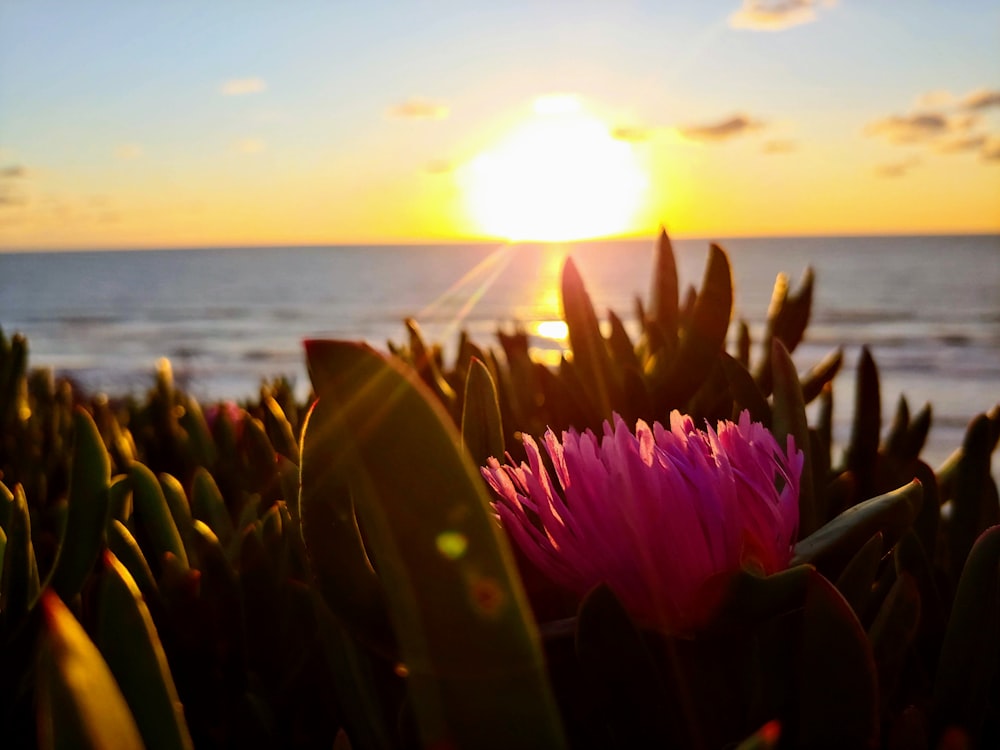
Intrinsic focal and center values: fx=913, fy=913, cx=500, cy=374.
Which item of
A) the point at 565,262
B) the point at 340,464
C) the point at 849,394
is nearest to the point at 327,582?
the point at 340,464

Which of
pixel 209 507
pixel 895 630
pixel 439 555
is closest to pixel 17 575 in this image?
pixel 209 507

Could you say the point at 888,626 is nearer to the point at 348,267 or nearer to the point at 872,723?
the point at 872,723

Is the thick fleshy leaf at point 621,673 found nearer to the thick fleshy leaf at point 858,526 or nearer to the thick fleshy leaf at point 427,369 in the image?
the thick fleshy leaf at point 858,526

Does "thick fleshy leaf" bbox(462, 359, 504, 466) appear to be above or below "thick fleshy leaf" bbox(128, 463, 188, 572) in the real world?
above

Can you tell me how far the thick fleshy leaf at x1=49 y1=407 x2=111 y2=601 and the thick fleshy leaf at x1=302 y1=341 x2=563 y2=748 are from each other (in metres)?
0.30

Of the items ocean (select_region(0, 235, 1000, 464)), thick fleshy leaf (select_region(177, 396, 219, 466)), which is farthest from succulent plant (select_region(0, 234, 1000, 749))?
ocean (select_region(0, 235, 1000, 464))

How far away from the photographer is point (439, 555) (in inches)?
11.0

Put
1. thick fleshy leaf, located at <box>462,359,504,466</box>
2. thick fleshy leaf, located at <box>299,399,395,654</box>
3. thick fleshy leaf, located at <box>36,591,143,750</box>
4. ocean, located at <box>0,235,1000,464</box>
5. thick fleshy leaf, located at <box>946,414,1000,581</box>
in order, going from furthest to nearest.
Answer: ocean, located at <box>0,235,1000,464</box>
thick fleshy leaf, located at <box>946,414,1000,581</box>
thick fleshy leaf, located at <box>462,359,504,466</box>
thick fleshy leaf, located at <box>299,399,395,654</box>
thick fleshy leaf, located at <box>36,591,143,750</box>

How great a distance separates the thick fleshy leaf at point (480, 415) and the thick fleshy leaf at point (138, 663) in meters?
0.21

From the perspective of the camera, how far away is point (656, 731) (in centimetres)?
37

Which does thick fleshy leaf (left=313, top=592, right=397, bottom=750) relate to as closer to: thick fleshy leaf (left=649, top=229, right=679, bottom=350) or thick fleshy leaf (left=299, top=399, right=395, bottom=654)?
thick fleshy leaf (left=299, top=399, right=395, bottom=654)

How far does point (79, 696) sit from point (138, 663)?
0.28 ft

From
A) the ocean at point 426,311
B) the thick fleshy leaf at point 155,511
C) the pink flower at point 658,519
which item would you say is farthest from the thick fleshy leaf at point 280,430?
the ocean at point 426,311

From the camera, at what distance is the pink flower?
37 centimetres
